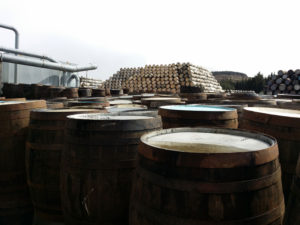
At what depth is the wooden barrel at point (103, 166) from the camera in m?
2.31

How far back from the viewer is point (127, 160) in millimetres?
2348

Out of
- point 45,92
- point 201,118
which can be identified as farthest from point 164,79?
point 201,118

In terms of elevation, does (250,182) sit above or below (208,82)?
below

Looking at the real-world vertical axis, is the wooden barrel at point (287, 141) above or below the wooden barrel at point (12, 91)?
below

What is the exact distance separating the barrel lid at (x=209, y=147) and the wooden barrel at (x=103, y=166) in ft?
1.24

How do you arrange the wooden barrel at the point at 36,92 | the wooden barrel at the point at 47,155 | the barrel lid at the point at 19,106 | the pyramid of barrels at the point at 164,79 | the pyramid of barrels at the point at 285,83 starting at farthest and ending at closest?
the pyramid of barrels at the point at 164,79 < the pyramid of barrels at the point at 285,83 < the wooden barrel at the point at 36,92 < the barrel lid at the point at 19,106 < the wooden barrel at the point at 47,155

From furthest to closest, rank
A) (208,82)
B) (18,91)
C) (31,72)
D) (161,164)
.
A: (208,82) < (31,72) < (18,91) < (161,164)

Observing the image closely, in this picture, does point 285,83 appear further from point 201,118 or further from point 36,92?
point 201,118

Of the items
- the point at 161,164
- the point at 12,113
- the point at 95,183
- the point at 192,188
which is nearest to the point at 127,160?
the point at 95,183

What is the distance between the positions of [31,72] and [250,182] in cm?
1771

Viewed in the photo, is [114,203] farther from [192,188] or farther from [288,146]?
[288,146]

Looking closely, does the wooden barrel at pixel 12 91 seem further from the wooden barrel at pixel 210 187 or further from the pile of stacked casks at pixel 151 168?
the wooden barrel at pixel 210 187

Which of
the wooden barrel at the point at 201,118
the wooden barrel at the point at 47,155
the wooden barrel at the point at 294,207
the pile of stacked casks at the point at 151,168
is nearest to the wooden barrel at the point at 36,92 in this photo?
the pile of stacked casks at the point at 151,168

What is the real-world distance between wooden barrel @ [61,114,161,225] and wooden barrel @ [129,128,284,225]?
625 millimetres
